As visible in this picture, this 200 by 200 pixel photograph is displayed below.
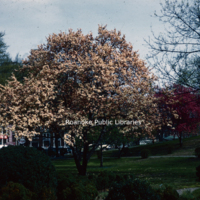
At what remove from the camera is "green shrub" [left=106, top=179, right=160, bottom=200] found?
6.04 metres

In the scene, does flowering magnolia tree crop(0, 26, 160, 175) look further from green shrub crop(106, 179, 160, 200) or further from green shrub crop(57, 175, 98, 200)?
green shrub crop(106, 179, 160, 200)

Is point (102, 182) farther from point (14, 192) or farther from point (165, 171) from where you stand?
point (165, 171)

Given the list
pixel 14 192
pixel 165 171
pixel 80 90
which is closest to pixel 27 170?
pixel 14 192

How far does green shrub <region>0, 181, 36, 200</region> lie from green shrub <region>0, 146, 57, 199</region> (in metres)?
0.53

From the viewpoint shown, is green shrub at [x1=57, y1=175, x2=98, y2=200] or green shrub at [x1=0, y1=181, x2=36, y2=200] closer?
green shrub at [x1=0, y1=181, x2=36, y2=200]

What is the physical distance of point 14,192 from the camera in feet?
19.5

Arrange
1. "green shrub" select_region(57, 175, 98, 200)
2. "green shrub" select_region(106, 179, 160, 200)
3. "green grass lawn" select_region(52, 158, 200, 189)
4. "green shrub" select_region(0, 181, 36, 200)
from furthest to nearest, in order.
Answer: "green grass lawn" select_region(52, 158, 200, 189) < "green shrub" select_region(57, 175, 98, 200) < "green shrub" select_region(106, 179, 160, 200) < "green shrub" select_region(0, 181, 36, 200)

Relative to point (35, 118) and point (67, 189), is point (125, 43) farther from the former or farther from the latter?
point (67, 189)

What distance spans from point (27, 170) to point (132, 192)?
2.78 meters

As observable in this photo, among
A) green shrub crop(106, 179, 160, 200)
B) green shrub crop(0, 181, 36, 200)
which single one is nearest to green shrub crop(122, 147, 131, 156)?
green shrub crop(106, 179, 160, 200)

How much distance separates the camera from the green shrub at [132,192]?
6039 mm

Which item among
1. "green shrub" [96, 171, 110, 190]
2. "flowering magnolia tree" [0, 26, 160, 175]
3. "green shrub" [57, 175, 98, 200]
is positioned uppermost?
"flowering magnolia tree" [0, 26, 160, 175]

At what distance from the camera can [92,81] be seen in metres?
16.4

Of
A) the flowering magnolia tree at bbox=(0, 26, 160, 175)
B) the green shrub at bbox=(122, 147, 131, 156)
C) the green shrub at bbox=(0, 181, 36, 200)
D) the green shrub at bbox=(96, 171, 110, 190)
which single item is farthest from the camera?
the green shrub at bbox=(122, 147, 131, 156)
